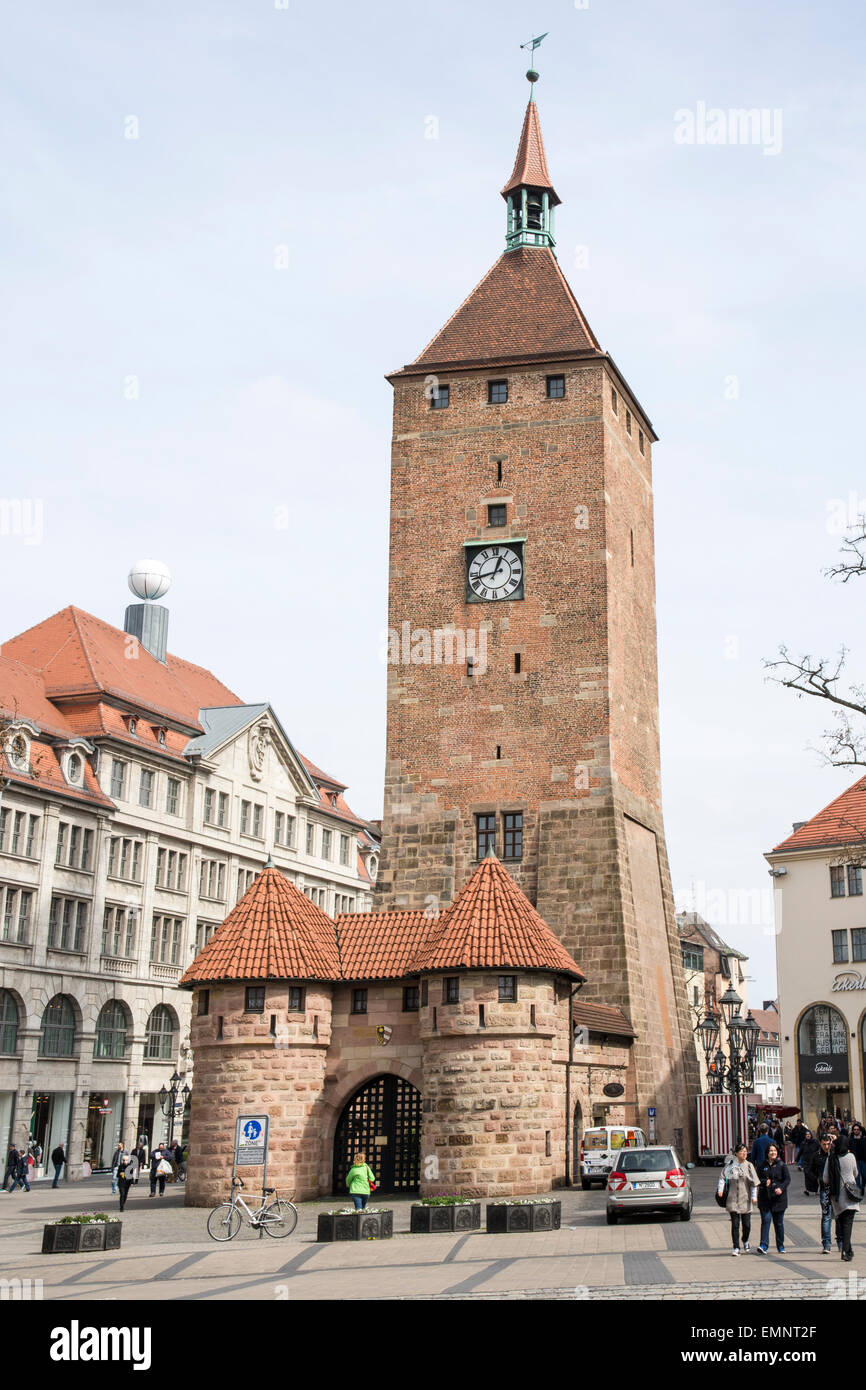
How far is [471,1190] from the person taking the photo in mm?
29062

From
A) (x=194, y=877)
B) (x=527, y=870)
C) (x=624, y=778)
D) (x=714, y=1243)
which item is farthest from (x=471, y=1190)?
(x=194, y=877)

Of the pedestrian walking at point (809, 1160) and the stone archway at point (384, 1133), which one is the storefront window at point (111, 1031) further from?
the pedestrian walking at point (809, 1160)

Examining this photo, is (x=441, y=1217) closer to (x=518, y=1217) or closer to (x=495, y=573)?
(x=518, y=1217)

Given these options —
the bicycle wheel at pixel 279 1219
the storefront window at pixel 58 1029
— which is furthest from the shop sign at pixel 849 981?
the bicycle wheel at pixel 279 1219

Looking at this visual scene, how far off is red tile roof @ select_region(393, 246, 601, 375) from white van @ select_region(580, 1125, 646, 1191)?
22.5 meters

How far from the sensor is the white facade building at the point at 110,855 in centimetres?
4922

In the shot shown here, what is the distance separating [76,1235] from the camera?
2188cm

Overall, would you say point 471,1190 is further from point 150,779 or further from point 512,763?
Answer: point 150,779

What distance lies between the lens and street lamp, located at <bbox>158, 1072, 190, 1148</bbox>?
1987 inches

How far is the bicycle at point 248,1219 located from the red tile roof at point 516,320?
90.8ft

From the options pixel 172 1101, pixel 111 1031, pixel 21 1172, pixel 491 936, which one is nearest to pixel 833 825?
pixel 172 1101

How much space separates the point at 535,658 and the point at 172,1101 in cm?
2087

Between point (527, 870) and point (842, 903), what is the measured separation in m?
19.5

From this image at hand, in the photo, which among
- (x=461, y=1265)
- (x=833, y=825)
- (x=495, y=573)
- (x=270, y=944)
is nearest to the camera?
(x=461, y=1265)
